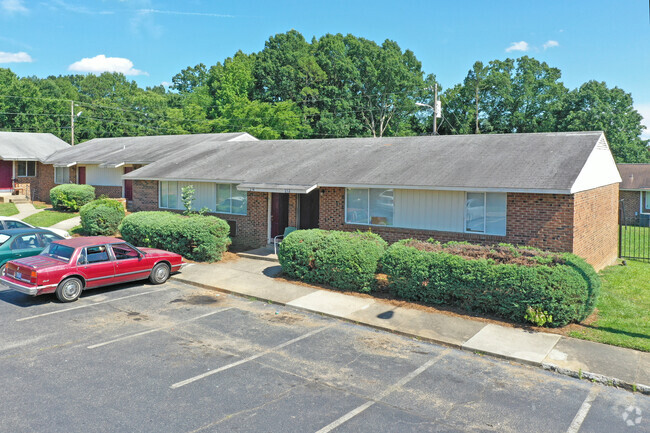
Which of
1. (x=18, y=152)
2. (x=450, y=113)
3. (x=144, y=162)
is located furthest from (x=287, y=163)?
(x=450, y=113)

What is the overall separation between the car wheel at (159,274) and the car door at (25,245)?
363 cm

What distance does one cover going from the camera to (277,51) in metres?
54.4

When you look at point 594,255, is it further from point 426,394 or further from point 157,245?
point 157,245

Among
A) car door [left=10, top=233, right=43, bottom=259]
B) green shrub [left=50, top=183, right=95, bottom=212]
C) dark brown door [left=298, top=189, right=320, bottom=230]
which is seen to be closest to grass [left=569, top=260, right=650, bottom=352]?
dark brown door [left=298, top=189, right=320, bottom=230]

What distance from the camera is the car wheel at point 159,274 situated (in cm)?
1402

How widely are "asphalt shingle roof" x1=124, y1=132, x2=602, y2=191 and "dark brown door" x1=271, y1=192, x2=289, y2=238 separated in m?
0.92

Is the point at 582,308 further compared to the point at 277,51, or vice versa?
the point at 277,51

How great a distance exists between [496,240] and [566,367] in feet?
20.0

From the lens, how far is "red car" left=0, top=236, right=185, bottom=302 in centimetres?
1163

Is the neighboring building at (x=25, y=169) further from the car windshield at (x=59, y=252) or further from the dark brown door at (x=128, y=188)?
the car windshield at (x=59, y=252)

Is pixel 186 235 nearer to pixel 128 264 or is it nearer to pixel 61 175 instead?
pixel 128 264

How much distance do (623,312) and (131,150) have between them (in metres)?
27.7

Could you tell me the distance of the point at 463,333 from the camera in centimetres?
1003

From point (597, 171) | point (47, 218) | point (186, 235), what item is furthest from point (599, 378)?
point (47, 218)
